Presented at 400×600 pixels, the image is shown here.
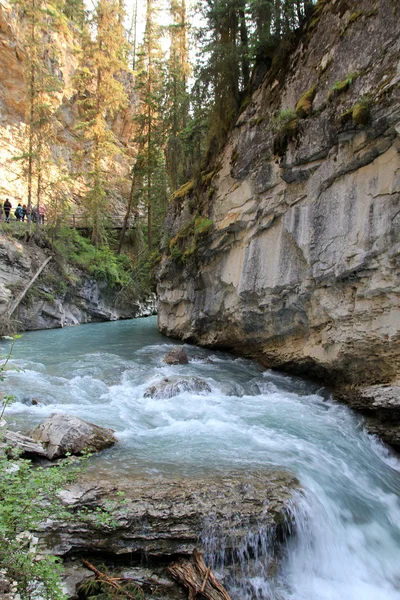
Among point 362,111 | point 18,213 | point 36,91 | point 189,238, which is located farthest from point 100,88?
point 362,111

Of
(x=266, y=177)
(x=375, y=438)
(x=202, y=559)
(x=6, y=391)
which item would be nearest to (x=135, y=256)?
(x=266, y=177)

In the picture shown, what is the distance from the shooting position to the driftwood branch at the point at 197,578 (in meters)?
3.40

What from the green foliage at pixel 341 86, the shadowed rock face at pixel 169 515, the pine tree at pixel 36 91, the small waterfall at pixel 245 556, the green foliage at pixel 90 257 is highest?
the pine tree at pixel 36 91

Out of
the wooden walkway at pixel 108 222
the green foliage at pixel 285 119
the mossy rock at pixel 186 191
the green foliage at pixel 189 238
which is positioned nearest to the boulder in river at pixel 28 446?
the green foliage at pixel 285 119

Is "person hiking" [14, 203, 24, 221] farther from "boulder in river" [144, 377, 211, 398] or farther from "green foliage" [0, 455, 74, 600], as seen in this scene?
"green foliage" [0, 455, 74, 600]

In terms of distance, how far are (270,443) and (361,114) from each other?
6053 mm

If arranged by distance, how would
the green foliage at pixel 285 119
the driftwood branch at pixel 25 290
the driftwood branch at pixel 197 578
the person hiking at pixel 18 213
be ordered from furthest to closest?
1. the person hiking at pixel 18 213
2. the driftwood branch at pixel 25 290
3. the green foliage at pixel 285 119
4. the driftwood branch at pixel 197 578

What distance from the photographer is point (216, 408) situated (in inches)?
303

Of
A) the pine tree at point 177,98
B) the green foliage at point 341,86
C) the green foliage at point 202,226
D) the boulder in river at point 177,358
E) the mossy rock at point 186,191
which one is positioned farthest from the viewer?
the pine tree at point 177,98

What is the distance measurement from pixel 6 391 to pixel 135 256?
21.8m

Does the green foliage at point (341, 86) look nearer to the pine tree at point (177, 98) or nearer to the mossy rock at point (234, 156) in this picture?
the mossy rock at point (234, 156)

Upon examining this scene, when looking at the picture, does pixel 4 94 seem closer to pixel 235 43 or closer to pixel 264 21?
pixel 235 43

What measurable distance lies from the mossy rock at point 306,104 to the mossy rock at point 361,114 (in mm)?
1812

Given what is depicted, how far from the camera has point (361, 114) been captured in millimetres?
6988
